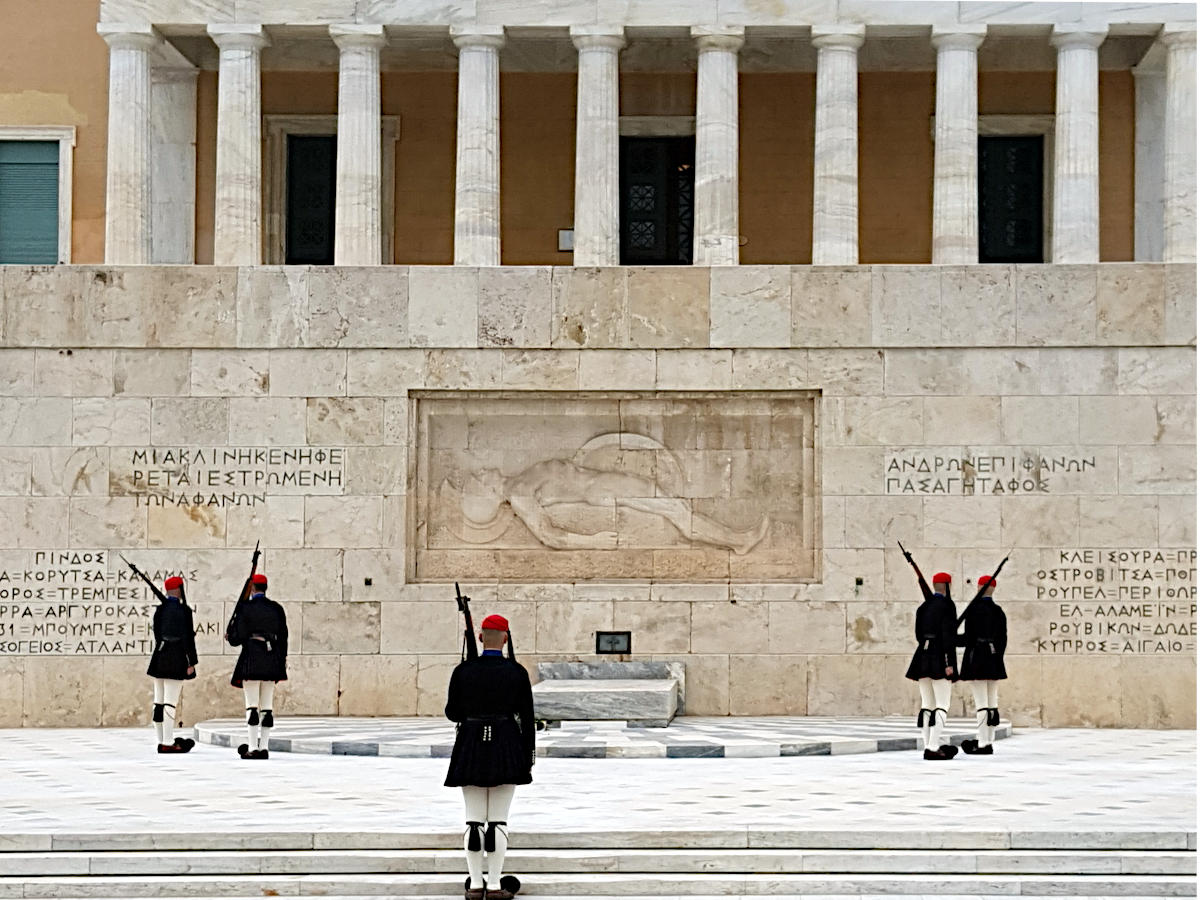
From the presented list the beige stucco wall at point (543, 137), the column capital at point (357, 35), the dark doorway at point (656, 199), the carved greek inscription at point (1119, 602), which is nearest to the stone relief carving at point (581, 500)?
the carved greek inscription at point (1119, 602)

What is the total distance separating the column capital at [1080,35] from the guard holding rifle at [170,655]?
15.9m

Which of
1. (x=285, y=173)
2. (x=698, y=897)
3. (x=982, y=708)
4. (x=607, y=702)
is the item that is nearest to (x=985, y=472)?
(x=982, y=708)

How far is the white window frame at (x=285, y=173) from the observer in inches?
1255

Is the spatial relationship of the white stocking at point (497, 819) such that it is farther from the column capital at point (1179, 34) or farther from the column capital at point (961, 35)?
the column capital at point (1179, 34)

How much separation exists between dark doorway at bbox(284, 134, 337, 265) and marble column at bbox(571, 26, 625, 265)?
5173mm

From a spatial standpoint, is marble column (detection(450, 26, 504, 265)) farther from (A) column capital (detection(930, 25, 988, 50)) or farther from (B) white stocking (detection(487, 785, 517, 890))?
(B) white stocking (detection(487, 785, 517, 890))

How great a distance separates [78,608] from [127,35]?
350 inches

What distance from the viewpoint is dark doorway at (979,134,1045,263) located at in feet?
104

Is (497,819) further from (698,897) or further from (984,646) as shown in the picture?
(984,646)

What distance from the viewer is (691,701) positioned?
26062 millimetres

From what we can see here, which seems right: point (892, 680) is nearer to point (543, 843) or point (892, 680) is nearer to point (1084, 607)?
point (1084, 607)

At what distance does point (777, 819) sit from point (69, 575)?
13.9 m

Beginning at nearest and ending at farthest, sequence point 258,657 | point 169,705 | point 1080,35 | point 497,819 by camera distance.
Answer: point 497,819 < point 258,657 < point 169,705 < point 1080,35

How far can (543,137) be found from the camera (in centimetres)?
3209
